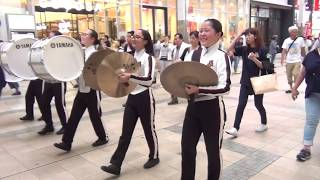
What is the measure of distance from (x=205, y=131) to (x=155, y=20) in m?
15.4

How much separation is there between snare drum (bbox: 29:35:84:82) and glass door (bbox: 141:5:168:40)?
12.8 meters

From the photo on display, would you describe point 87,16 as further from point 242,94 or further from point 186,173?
point 186,173

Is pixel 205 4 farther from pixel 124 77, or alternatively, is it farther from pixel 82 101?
pixel 124 77

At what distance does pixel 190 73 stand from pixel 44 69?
2446mm

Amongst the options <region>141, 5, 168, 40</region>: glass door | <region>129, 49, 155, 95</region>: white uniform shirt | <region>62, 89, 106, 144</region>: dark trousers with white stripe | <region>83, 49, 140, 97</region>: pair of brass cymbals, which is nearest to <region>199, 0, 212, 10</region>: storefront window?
<region>141, 5, 168, 40</region>: glass door

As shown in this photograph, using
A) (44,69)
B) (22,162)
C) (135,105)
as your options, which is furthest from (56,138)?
(135,105)

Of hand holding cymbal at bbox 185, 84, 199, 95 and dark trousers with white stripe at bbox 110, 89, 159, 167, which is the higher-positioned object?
hand holding cymbal at bbox 185, 84, 199, 95

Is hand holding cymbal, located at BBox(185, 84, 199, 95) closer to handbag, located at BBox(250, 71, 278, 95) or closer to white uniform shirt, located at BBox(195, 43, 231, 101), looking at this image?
white uniform shirt, located at BBox(195, 43, 231, 101)

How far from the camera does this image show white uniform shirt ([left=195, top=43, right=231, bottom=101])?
9.27 ft

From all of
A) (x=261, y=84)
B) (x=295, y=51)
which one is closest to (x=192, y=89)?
(x=261, y=84)

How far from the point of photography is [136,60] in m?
3.78

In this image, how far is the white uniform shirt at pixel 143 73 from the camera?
3664mm

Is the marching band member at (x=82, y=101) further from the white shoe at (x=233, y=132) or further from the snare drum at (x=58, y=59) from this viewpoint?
the white shoe at (x=233, y=132)

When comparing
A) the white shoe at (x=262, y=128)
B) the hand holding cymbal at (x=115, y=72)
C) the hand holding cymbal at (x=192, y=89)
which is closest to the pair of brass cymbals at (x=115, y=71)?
the hand holding cymbal at (x=115, y=72)
